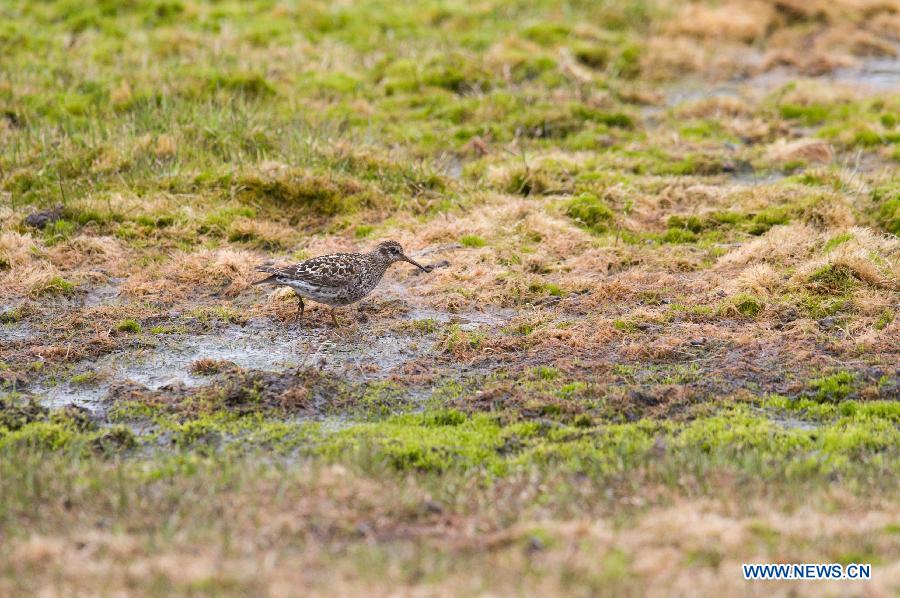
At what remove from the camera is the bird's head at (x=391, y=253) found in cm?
1470

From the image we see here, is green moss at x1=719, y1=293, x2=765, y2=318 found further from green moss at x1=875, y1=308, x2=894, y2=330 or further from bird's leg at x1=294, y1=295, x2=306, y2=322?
bird's leg at x1=294, y1=295, x2=306, y2=322

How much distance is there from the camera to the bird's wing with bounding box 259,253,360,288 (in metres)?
13.6

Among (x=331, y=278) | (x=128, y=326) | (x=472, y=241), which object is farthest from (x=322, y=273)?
(x=472, y=241)

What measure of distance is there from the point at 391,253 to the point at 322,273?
55.5 inches

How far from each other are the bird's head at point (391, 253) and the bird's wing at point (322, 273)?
33.0 inches

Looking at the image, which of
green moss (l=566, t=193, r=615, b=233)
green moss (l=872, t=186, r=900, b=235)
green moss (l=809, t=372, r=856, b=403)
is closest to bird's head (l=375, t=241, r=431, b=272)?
green moss (l=566, t=193, r=615, b=233)

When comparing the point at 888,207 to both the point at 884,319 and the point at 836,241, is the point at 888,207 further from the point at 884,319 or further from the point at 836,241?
the point at 884,319

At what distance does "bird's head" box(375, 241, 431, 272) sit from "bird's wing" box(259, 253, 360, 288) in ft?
2.75

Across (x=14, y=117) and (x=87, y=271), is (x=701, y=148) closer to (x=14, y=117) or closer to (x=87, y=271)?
(x=87, y=271)

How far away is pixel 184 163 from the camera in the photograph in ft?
59.5

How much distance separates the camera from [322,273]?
1365 centimetres

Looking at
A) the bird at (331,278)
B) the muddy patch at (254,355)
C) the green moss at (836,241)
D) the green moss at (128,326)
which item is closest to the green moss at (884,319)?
the green moss at (836,241)

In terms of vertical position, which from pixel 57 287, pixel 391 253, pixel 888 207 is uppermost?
pixel 888 207

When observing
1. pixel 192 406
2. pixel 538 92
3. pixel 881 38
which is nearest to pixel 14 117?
pixel 538 92
